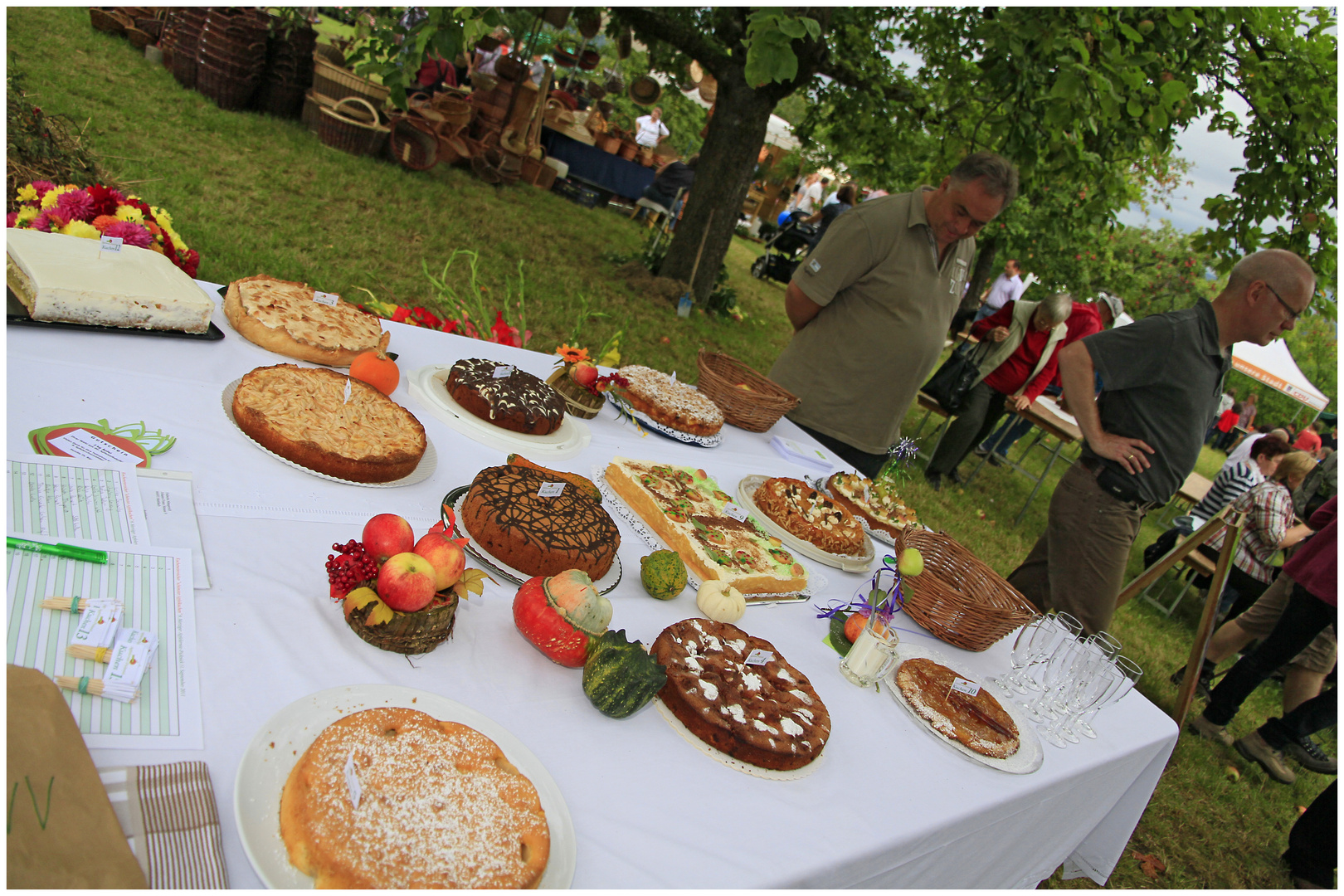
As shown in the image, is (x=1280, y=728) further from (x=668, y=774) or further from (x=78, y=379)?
(x=78, y=379)

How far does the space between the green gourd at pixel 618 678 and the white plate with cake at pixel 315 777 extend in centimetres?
19

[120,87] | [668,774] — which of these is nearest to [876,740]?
[668,774]

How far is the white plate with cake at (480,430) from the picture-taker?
227cm

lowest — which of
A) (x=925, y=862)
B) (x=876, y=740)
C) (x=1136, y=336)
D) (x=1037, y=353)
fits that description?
(x=925, y=862)

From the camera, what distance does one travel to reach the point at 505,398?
2.32 metres

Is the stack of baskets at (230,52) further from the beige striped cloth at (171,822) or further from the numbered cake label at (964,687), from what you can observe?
the numbered cake label at (964,687)

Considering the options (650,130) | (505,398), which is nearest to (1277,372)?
(650,130)

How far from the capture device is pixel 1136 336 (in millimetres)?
3180

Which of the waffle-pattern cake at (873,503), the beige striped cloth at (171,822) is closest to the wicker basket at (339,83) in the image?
the waffle-pattern cake at (873,503)

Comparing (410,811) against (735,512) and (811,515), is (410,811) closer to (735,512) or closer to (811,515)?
(735,512)

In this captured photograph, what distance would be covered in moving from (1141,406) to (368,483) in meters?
3.12

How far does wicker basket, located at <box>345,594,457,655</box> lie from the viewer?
1.34 m

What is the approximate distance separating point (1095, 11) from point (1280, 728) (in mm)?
4233

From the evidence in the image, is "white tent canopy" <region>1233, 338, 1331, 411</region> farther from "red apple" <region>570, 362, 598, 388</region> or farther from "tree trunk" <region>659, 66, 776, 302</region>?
"red apple" <region>570, 362, 598, 388</region>
